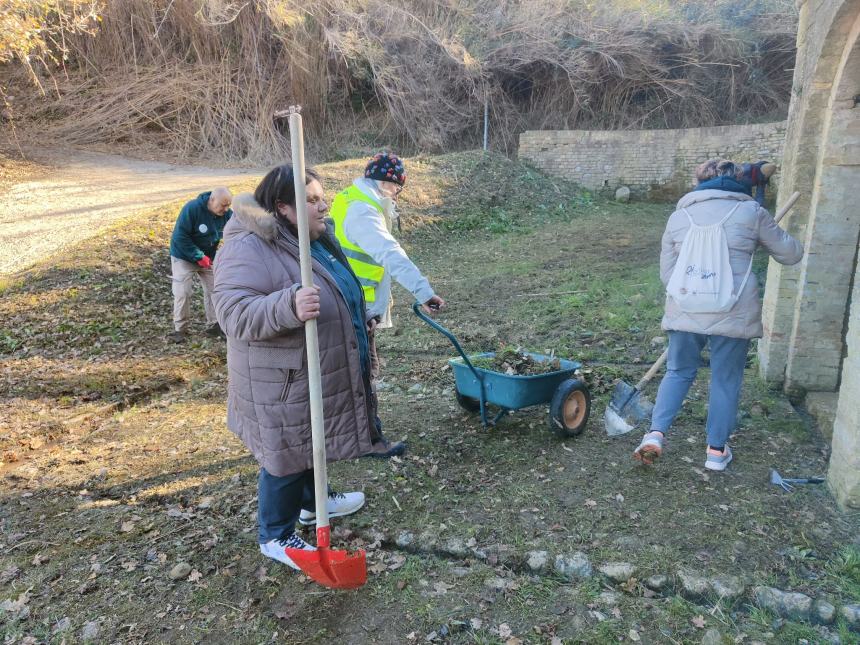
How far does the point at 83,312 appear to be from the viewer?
Answer: 7.91 meters

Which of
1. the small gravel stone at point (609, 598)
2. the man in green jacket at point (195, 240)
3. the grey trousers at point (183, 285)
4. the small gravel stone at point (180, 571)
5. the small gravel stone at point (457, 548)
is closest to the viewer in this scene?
the small gravel stone at point (609, 598)

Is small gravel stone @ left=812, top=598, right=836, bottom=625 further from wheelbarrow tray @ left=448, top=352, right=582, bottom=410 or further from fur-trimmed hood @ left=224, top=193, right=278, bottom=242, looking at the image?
fur-trimmed hood @ left=224, top=193, right=278, bottom=242

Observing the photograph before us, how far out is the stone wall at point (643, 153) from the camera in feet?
55.4

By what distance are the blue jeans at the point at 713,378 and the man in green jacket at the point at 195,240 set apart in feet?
17.4

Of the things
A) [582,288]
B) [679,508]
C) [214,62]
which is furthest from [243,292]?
[214,62]

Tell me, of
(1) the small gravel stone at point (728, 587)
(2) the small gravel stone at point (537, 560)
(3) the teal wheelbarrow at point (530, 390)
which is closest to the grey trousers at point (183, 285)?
(3) the teal wheelbarrow at point (530, 390)

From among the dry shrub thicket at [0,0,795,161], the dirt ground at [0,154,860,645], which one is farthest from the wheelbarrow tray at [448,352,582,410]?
the dry shrub thicket at [0,0,795,161]

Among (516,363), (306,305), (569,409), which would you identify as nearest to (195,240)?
(516,363)

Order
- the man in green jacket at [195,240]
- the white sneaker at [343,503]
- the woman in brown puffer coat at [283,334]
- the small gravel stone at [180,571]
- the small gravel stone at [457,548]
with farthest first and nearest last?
the man in green jacket at [195,240]
the white sneaker at [343,503]
the small gravel stone at [457,548]
the small gravel stone at [180,571]
the woman in brown puffer coat at [283,334]

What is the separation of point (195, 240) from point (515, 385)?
15.9ft

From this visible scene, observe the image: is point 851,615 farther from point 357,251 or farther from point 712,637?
point 357,251

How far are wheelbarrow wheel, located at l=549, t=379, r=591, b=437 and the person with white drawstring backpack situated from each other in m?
0.53

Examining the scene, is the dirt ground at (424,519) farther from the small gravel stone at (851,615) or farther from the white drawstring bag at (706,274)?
the white drawstring bag at (706,274)

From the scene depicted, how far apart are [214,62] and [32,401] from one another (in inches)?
680
